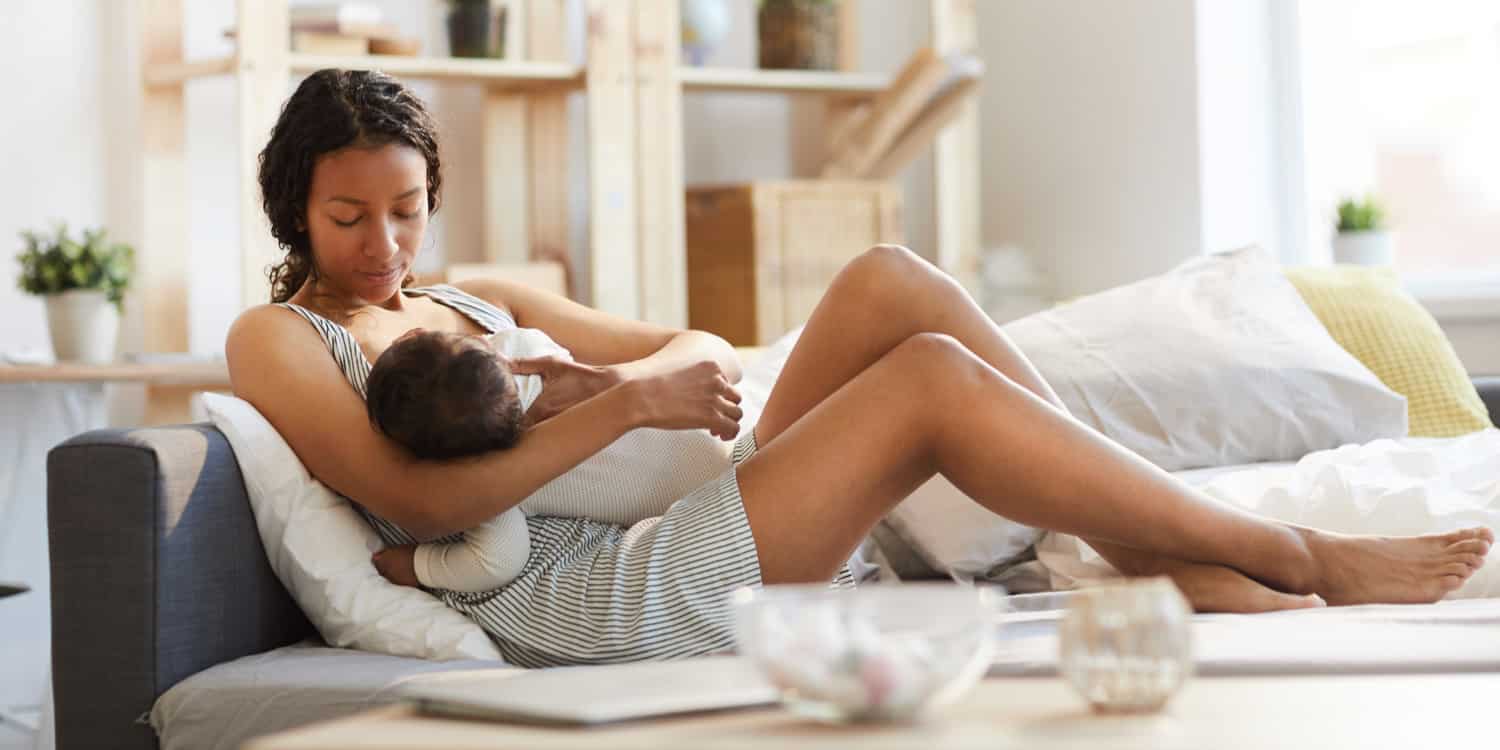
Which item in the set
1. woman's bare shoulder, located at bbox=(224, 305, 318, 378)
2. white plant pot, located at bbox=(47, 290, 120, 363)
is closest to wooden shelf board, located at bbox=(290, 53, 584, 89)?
white plant pot, located at bbox=(47, 290, 120, 363)

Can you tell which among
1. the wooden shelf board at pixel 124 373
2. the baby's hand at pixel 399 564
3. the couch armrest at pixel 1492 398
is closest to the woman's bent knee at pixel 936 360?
the baby's hand at pixel 399 564

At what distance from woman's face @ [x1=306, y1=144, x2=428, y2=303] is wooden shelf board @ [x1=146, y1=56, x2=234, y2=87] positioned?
5.23 feet

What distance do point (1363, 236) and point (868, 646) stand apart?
2798 millimetres

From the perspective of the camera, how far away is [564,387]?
168 centimetres

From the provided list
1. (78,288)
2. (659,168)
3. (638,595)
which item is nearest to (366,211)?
(638,595)

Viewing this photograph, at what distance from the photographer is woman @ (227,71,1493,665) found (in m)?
1.53

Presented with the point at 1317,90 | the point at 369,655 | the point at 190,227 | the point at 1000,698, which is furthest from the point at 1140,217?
the point at 1000,698

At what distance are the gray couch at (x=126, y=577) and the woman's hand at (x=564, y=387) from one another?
1.09ft

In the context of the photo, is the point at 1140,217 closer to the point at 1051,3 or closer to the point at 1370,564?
the point at 1051,3

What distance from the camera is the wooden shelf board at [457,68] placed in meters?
3.26

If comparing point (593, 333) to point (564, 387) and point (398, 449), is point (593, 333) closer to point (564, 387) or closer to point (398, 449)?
point (564, 387)

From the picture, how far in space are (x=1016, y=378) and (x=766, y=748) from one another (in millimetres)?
974

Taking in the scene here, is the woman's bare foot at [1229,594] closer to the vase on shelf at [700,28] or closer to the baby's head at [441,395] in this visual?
the baby's head at [441,395]

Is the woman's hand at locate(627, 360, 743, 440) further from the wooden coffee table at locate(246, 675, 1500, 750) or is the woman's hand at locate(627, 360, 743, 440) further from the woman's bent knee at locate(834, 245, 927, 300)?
the wooden coffee table at locate(246, 675, 1500, 750)
